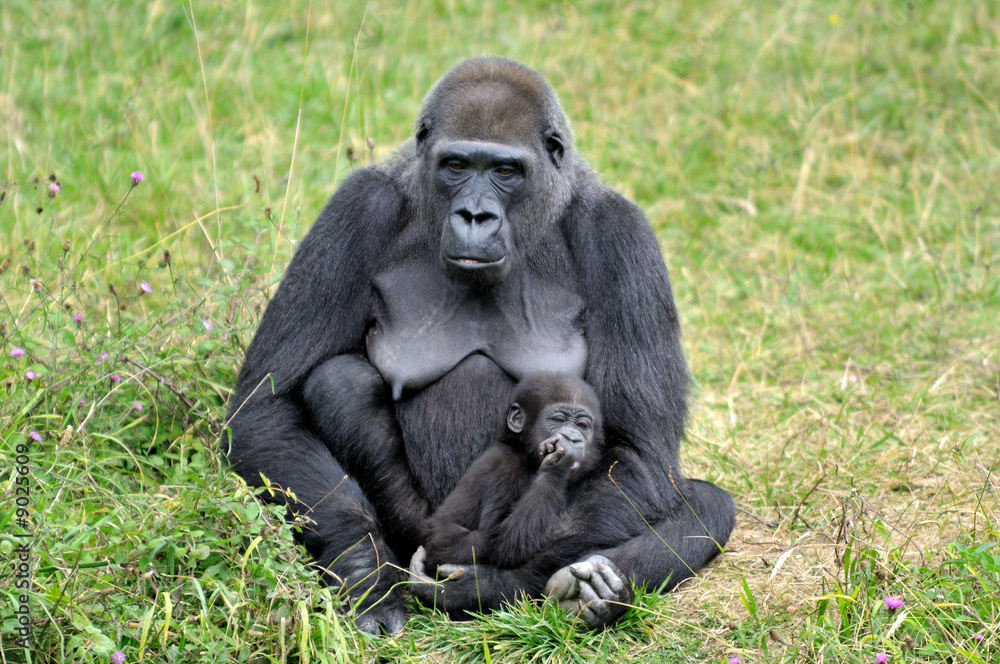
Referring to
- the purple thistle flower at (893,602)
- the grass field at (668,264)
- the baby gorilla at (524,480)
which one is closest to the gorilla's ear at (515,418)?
the baby gorilla at (524,480)

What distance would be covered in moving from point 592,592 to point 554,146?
160 cm

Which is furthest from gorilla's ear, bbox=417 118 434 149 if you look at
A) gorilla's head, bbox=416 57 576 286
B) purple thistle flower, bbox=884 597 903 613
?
purple thistle flower, bbox=884 597 903 613

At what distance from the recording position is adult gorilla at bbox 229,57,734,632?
12.0ft

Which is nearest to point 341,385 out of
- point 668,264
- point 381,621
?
point 381,621

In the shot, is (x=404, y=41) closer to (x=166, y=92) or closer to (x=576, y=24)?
(x=576, y=24)

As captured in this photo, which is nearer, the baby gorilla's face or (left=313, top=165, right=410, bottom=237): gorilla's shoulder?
the baby gorilla's face

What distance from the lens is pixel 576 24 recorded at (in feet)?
29.0

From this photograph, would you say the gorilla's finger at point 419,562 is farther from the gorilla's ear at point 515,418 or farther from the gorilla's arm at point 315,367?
the gorilla's ear at point 515,418

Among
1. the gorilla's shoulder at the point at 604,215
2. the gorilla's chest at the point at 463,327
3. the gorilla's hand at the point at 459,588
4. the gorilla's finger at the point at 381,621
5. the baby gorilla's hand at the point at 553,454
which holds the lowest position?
the gorilla's finger at the point at 381,621

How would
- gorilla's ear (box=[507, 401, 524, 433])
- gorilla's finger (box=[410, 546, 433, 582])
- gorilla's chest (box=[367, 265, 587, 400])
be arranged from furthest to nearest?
gorilla's chest (box=[367, 265, 587, 400]), gorilla's ear (box=[507, 401, 524, 433]), gorilla's finger (box=[410, 546, 433, 582])

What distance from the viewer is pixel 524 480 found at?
367 centimetres

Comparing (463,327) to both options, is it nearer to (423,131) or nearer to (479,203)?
(479,203)

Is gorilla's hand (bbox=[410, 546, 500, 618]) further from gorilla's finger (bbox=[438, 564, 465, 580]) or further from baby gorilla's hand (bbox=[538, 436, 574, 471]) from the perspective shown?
baby gorilla's hand (bbox=[538, 436, 574, 471])

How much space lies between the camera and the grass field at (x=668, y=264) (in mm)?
3111
